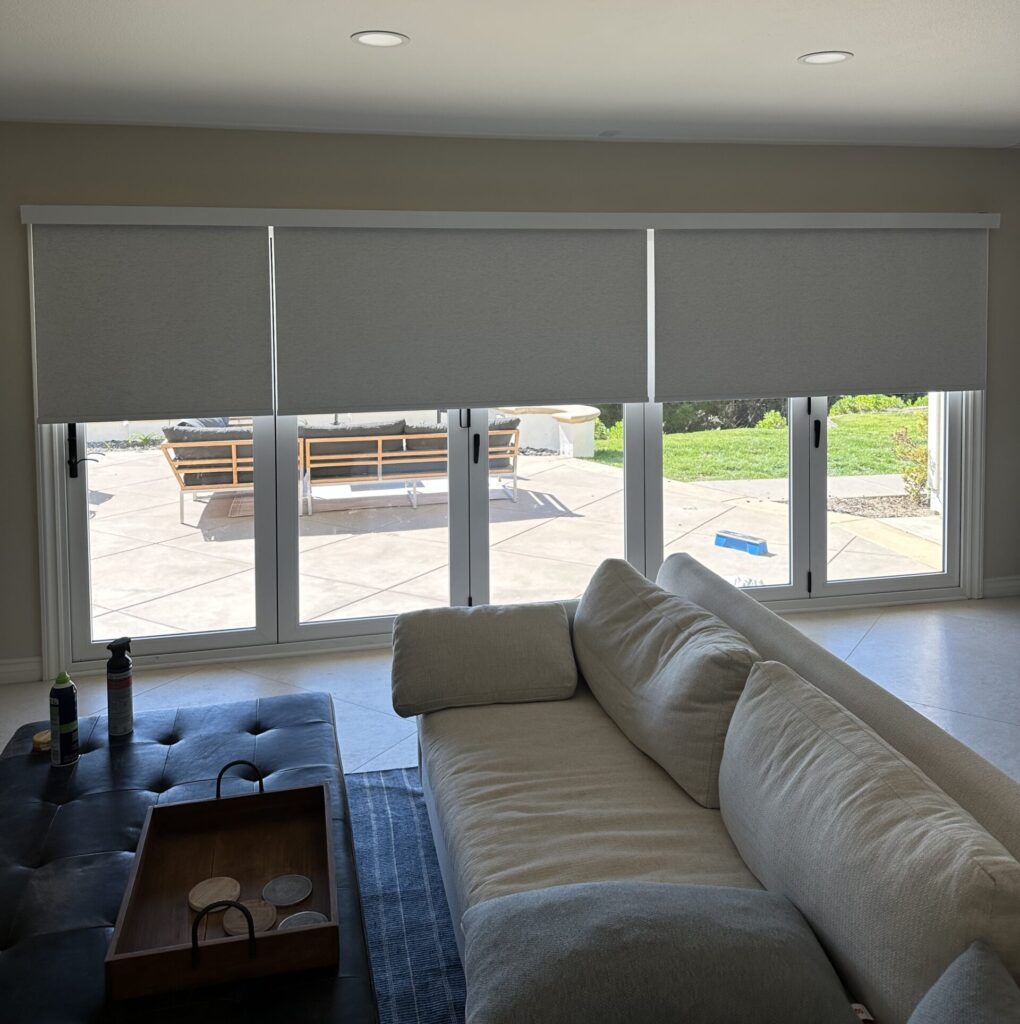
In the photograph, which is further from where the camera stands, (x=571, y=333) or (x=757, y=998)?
(x=571, y=333)

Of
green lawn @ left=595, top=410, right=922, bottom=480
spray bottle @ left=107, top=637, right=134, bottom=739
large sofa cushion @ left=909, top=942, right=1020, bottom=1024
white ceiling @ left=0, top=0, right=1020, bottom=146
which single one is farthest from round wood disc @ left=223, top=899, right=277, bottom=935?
green lawn @ left=595, top=410, right=922, bottom=480

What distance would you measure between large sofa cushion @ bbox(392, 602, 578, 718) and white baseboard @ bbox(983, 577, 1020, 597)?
3856 mm

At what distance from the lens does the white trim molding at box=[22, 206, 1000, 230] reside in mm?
4641

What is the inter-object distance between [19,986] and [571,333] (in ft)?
13.2

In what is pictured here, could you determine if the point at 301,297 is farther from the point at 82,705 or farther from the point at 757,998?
the point at 757,998

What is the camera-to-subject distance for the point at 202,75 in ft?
13.2

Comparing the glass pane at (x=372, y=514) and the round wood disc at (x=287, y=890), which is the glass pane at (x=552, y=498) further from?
the round wood disc at (x=287, y=890)

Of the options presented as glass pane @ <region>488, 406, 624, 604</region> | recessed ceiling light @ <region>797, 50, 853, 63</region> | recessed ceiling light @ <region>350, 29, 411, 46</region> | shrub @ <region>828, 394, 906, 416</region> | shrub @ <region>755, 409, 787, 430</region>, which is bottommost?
glass pane @ <region>488, 406, 624, 604</region>

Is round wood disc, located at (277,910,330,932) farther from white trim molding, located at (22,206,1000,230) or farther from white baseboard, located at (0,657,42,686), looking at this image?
white trim molding, located at (22,206,1000,230)

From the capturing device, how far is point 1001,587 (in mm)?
6105

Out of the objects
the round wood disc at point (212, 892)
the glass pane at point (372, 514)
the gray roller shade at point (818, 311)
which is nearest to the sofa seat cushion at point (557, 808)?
the round wood disc at point (212, 892)

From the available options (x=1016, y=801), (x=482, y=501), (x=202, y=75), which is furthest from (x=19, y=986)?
(x=482, y=501)

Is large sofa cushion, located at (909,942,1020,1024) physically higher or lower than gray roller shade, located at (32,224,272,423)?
lower

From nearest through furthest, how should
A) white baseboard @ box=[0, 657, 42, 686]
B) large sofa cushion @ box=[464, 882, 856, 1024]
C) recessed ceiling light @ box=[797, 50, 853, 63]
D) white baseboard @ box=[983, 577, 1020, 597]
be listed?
large sofa cushion @ box=[464, 882, 856, 1024] → recessed ceiling light @ box=[797, 50, 853, 63] → white baseboard @ box=[0, 657, 42, 686] → white baseboard @ box=[983, 577, 1020, 597]
